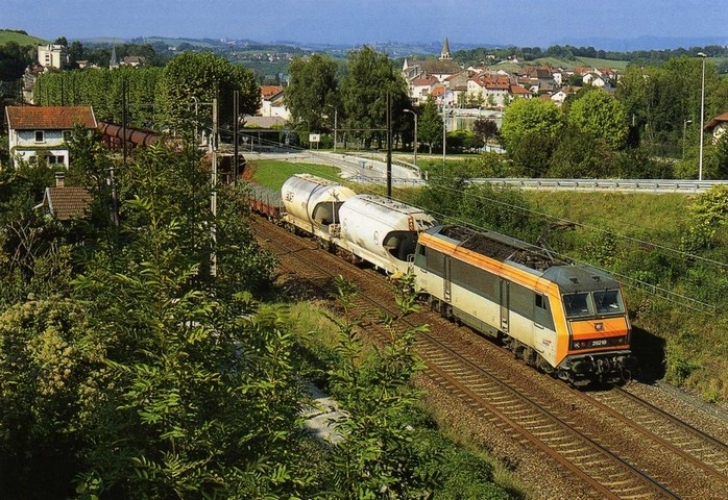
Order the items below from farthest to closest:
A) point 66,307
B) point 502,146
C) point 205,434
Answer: point 502,146, point 66,307, point 205,434

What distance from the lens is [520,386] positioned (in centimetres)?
2095

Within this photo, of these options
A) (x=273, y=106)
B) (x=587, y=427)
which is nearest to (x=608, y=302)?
(x=587, y=427)

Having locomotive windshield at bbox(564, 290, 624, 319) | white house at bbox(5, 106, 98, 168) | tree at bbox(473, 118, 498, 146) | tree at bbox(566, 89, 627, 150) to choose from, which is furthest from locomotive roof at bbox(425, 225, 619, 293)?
tree at bbox(473, 118, 498, 146)

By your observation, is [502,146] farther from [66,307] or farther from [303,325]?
[66,307]

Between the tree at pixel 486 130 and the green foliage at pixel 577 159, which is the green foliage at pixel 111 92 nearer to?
the tree at pixel 486 130

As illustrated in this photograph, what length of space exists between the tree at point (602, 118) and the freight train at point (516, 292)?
60.7 meters

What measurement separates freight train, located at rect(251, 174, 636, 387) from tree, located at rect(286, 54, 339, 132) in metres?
64.1

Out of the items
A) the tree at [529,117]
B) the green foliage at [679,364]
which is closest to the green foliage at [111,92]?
the tree at [529,117]

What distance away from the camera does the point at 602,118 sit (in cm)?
8806

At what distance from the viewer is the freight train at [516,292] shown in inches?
795

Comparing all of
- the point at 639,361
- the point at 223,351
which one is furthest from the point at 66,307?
the point at 639,361

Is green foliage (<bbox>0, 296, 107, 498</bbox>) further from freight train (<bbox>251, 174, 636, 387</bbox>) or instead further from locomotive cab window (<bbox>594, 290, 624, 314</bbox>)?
locomotive cab window (<bbox>594, 290, 624, 314</bbox>)

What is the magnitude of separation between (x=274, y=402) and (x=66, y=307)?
9115 mm

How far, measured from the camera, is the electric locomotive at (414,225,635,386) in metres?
20.2
